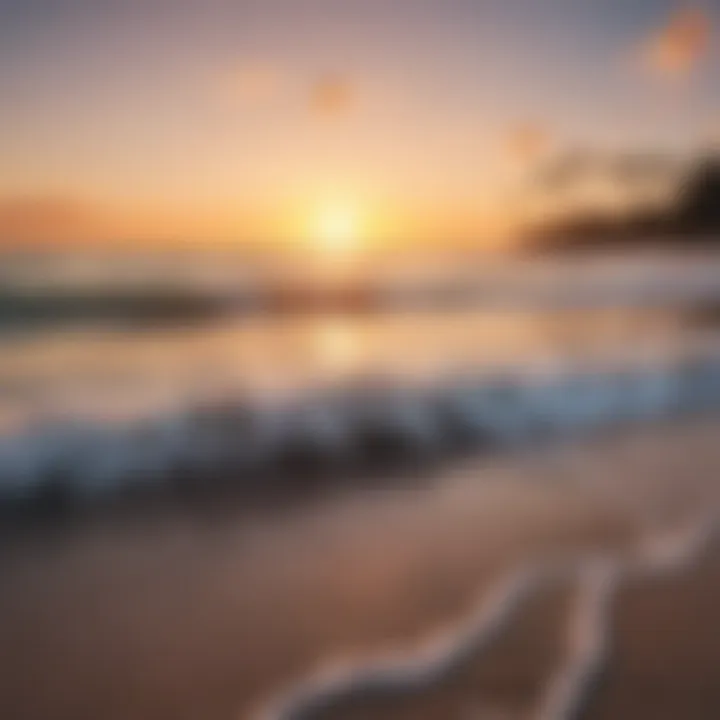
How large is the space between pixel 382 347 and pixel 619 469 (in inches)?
22.5

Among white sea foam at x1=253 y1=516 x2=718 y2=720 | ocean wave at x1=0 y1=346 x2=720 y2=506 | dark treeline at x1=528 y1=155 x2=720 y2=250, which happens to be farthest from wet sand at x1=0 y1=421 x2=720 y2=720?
dark treeline at x1=528 y1=155 x2=720 y2=250

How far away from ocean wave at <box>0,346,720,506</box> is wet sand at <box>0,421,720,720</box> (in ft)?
0.39

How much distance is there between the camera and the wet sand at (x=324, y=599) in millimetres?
544

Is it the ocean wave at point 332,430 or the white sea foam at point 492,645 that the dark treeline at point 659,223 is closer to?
the ocean wave at point 332,430

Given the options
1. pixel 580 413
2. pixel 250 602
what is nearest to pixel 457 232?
pixel 580 413

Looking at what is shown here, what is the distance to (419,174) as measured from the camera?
1416mm

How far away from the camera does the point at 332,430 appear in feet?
3.86

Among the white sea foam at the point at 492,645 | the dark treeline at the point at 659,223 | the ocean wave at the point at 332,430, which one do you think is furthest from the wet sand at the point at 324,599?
the dark treeline at the point at 659,223

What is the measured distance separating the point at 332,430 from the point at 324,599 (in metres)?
0.50

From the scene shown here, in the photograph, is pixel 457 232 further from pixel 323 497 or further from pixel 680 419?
pixel 323 497

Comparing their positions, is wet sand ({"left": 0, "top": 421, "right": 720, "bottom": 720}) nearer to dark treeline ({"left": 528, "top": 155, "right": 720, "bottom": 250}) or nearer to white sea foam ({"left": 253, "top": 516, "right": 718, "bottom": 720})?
white sea foam ({"left": 253, "top": 516, "right": 718, "bottom": 720})

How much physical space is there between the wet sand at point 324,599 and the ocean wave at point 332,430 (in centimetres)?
12

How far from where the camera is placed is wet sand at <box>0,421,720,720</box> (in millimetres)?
544

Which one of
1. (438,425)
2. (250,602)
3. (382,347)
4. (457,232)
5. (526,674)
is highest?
(457,232)
